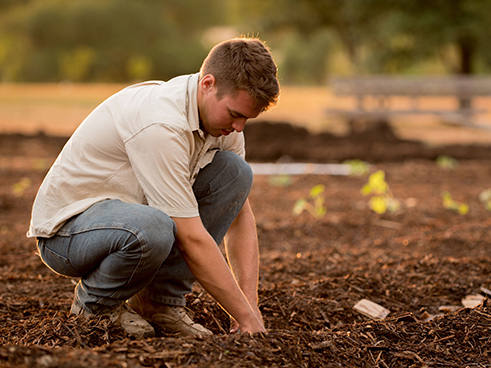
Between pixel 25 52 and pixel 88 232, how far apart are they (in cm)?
3798

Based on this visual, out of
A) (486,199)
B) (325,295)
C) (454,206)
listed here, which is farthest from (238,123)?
(486,199)

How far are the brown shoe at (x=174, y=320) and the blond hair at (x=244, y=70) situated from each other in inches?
40.3

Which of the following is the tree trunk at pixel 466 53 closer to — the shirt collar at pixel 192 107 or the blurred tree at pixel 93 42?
the shirt collar at pixel 192 107

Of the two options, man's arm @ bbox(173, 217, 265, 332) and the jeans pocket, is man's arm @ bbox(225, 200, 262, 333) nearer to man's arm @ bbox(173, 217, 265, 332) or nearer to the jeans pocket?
man's arm @ bbox(173, 217, 265, 332)

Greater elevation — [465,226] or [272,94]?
[272,94]

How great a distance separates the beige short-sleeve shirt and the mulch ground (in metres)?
0.50

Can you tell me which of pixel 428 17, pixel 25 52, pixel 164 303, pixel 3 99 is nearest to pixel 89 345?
pixel 164 303

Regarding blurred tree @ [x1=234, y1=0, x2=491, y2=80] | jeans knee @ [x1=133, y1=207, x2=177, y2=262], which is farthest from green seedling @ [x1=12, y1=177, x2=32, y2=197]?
blurred tree @ [x1=234, y1=0, x2=491, y2=80]

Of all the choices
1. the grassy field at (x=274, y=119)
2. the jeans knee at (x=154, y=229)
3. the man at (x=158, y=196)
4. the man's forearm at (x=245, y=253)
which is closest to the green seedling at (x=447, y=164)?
the grassy field at (x=274, y=119)

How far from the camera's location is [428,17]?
16.2 m

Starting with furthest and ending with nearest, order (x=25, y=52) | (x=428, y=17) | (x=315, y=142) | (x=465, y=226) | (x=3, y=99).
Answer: (x=25, y=52), (x=3, y=99), (x=428, y=17), (x=315, y=142), (x=465, y=226)

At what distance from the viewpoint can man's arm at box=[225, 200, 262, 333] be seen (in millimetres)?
2670

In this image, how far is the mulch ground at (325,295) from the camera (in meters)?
2.15

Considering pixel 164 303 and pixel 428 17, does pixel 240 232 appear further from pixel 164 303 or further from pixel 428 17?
pixel 428 17
